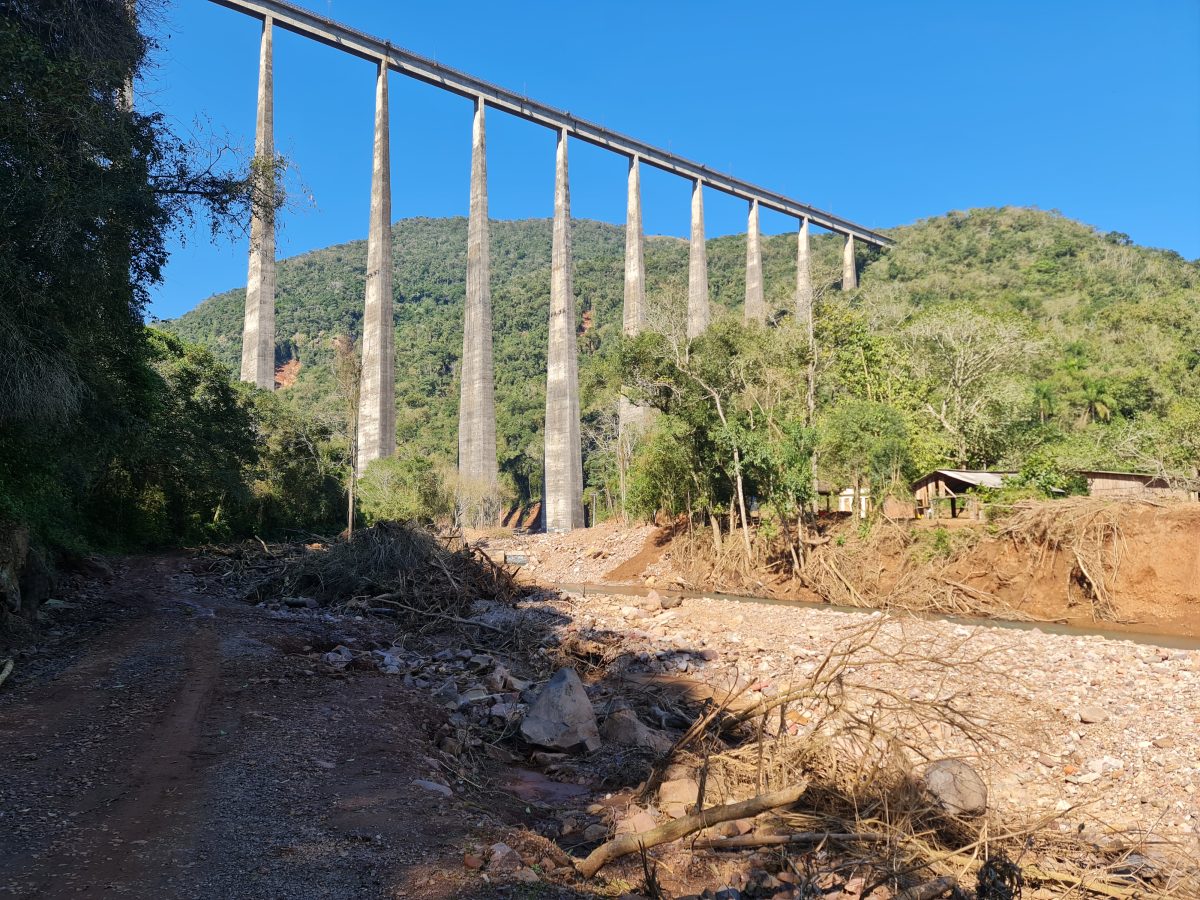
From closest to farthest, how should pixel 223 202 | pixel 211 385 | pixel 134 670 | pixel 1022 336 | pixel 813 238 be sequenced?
pixel 134 670, pixel 223 202, pixel 211 385, pixel 1022 336, pixel 813 238

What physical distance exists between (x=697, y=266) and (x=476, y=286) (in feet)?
55.2

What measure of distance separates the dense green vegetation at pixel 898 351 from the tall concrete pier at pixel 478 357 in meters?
3.12

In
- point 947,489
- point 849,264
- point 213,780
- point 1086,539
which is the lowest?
point 213,780

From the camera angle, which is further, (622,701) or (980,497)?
(980,497)

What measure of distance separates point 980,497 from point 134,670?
71.7 feet

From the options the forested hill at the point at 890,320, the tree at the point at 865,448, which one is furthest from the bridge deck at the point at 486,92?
the tree at the point at 865,448

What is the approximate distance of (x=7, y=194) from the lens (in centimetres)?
799

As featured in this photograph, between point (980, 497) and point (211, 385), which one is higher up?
point (211, 385)

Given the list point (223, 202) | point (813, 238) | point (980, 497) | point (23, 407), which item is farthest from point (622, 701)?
point (813, 238)

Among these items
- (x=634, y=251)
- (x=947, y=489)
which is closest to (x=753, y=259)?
(x=634, y=251)

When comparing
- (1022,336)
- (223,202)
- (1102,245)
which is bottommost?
(223,202)

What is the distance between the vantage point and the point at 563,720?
7.72 m

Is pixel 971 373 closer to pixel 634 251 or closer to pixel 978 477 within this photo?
pixel 978 477

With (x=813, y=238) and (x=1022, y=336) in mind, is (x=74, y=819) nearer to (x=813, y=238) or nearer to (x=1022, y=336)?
(x=1022, y=336)
